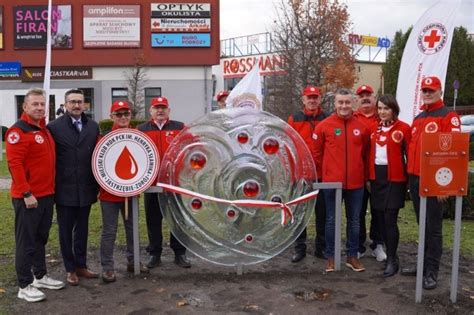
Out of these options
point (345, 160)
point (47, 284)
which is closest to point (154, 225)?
point (47, 284)

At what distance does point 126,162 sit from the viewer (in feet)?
17.9

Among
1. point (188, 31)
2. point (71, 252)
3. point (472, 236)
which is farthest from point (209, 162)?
point (188, 31)

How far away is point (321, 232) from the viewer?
6.50 m

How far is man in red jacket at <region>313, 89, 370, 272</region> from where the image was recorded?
227 inches

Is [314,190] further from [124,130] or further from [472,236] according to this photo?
[472,236]

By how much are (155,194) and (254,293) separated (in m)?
1.57

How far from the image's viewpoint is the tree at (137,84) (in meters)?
32.2

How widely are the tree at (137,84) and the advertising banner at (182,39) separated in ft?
5.66

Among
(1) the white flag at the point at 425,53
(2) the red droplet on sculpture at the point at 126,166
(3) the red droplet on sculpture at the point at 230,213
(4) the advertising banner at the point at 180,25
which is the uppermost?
(4) the advertising banner at the point at 180,25

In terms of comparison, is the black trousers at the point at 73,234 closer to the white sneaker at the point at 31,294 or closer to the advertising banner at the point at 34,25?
the white sneaker at the point at 31,294

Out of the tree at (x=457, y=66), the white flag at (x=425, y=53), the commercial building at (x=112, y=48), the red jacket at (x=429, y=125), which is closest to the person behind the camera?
the red jacket at (x=429, y=125)

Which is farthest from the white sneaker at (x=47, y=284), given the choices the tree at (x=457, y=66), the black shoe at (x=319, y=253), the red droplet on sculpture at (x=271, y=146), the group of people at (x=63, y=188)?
the tree at (x=457, y=66)

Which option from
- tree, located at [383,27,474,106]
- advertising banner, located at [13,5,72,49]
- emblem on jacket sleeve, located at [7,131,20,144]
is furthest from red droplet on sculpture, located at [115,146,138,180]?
tree, located at [383,27,474,106]

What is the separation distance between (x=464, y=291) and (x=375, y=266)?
1070 millimetres
